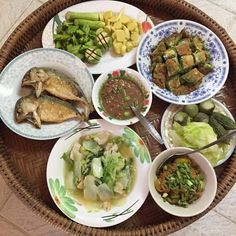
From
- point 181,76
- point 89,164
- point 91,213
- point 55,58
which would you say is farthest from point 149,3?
point 91,213

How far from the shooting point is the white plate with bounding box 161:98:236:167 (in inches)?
64.0

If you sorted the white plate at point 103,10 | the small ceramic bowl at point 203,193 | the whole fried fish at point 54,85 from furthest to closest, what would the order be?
the white plate at point 103,10
the whole fried fish at point 54,85
the small ceramic bowl at point 203,193

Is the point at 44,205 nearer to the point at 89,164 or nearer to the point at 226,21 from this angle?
the point at 89,164

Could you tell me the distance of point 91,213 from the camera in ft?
5.16

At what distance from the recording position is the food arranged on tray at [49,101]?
159cm

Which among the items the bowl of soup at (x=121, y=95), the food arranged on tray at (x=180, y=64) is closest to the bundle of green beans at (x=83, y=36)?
the bowl of soup at (x=121, y=95)

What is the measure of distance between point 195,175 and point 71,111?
1.73 ft

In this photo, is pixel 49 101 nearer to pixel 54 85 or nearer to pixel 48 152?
pixel 54 85

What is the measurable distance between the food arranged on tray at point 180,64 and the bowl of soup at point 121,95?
10 cm

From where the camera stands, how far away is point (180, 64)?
1.71 metres

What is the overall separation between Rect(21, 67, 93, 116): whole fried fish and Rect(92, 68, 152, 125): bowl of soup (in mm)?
54

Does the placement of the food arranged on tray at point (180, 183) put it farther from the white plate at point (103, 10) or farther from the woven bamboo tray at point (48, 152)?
the white plate at point (103, 10)

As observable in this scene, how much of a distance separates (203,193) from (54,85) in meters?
0.70

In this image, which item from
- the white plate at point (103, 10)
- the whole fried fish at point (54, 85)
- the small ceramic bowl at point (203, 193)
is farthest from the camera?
the white plate at point (103, 10)
